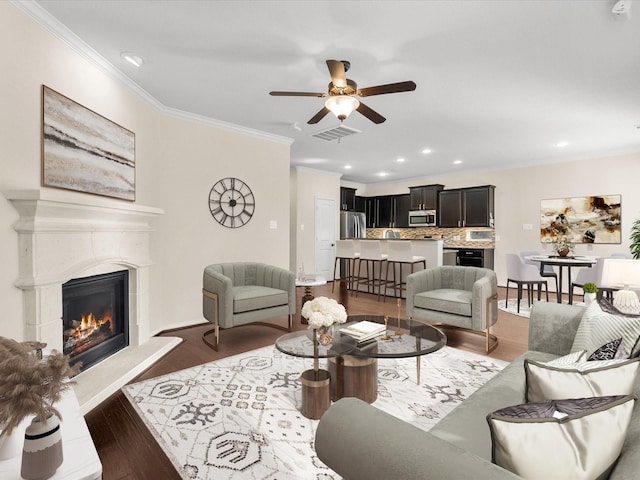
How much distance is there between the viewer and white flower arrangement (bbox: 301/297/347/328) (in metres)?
2.16

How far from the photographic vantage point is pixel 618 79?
3.29m

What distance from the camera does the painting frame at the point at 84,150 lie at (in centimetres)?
246

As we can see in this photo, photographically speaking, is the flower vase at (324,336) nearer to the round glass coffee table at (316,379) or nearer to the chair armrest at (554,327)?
the round glass coffee table at (316,379)

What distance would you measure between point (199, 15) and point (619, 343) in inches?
123

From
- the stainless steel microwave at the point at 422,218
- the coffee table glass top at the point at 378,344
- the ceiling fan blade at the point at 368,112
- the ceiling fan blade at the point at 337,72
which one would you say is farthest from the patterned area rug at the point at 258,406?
the stainless steel microwave at the point at 422,218

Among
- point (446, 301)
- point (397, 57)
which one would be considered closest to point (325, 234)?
point (446, 301)

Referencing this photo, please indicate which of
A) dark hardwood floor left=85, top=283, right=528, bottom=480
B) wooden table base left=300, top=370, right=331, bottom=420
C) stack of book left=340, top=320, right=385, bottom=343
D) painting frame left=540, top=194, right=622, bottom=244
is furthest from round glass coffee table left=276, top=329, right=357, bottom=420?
painting frame left=540, top=194, right=622, bottom=244

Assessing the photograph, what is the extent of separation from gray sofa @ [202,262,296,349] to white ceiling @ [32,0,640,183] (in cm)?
200

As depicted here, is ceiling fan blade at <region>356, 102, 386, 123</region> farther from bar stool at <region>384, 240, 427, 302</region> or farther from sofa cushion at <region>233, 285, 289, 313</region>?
bar stool at <region>384, 240, 427, 302</region>

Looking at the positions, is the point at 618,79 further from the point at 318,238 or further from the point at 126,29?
the point at 318,238

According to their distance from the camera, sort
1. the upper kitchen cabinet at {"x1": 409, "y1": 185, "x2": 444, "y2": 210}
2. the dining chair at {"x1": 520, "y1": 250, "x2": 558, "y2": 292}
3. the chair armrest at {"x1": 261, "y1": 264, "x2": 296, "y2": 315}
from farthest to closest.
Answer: the upper kitchen cabinet at {"x1": 409, "y1": 185, "x2": 444, "y2": 210}
the dining chair at {"x1": 520, "y1": 250, "x2": 558, "y2": 292}
the chair armrest at {"x1": 261, "y1": 264, "x2": 296, "y2": 315}

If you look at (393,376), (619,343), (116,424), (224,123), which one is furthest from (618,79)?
(116,424)

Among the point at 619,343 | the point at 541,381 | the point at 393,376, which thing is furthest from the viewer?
the point at 393,376

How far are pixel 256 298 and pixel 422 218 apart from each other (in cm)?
605
